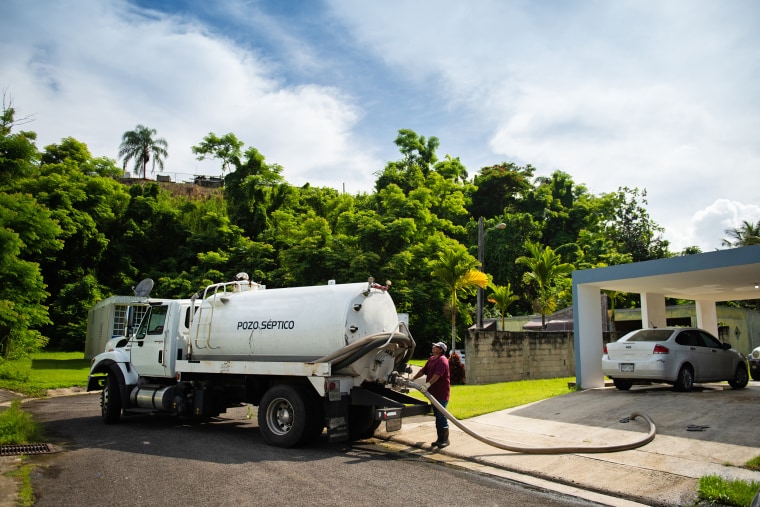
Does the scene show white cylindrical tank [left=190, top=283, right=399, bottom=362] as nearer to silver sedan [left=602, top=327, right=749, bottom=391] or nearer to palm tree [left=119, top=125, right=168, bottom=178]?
silver sedan [left=602, top=327, right=749, bottom=391]

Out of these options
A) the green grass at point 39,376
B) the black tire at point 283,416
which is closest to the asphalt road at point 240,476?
the black tire at point 283,416

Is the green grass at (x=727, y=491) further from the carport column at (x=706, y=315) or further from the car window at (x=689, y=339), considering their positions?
the carport column at (x=706, y=315)

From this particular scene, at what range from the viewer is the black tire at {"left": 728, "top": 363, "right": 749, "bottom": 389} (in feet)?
48.8

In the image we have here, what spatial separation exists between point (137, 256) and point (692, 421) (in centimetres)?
4464

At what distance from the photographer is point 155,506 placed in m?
6.34

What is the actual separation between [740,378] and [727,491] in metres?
9.88

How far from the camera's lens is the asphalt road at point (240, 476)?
6641 mm

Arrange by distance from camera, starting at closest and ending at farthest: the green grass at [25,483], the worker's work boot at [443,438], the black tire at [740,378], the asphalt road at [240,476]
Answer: the green grass at [25,483] → the asphalt road at [240,476] → the worker's work boot at [443,438] → the black tire at [740,378]

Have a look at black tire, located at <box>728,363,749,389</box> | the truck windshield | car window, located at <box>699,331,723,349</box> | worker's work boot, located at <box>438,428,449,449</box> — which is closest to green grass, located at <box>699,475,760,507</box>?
worker's work boot, located at <box>438,428,449,449</box>

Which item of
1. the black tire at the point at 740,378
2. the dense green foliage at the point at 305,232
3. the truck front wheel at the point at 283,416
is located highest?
the dense green foliage at the point at 305,232

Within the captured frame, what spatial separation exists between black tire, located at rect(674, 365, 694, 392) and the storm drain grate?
12.7 meters

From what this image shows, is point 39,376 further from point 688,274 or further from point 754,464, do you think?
point 754,464

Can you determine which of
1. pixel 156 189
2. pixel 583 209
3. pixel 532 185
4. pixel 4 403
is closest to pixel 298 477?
pixel 4 403

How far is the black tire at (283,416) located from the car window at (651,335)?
858 centimetres
